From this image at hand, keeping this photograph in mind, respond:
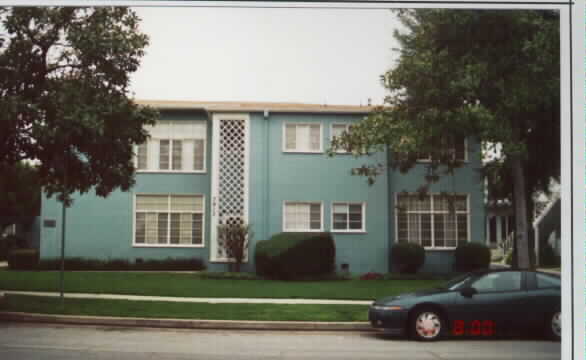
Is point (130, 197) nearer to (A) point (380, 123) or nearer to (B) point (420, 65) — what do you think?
(A) point (380, 123)

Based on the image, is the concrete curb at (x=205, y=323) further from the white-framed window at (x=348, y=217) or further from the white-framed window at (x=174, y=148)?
the white-framed window at (x=174, y=148)

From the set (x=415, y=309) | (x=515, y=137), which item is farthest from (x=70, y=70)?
(x=515, y=137)

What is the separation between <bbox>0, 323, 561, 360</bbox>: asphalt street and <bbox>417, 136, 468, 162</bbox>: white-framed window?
5.11 metres

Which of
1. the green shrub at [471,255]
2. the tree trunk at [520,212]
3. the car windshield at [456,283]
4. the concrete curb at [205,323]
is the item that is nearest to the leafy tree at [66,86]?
the concrete curb at [205,323]

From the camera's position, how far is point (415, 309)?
31.7ft

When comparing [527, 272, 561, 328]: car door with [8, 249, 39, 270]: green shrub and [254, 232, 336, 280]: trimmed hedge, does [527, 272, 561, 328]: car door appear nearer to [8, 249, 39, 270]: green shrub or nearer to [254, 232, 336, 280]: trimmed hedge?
[254, 232, 336, 280]: trimmed hedge

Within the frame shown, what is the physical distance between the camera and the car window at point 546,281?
9.41 m

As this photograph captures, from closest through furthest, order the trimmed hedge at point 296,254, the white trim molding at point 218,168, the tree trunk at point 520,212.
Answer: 1. the tree trunk at point 520,212
2. the trimmed hedge at point 296,254
3. the white trim molding at point 218,168

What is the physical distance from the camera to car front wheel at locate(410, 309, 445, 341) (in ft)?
31.6

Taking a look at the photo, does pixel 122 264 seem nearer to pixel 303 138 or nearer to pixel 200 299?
pixel 200 299

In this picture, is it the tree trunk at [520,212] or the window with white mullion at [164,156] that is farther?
the window with white mullion at [164,156]

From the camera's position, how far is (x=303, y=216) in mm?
14117

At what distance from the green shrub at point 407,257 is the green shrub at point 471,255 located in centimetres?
80
